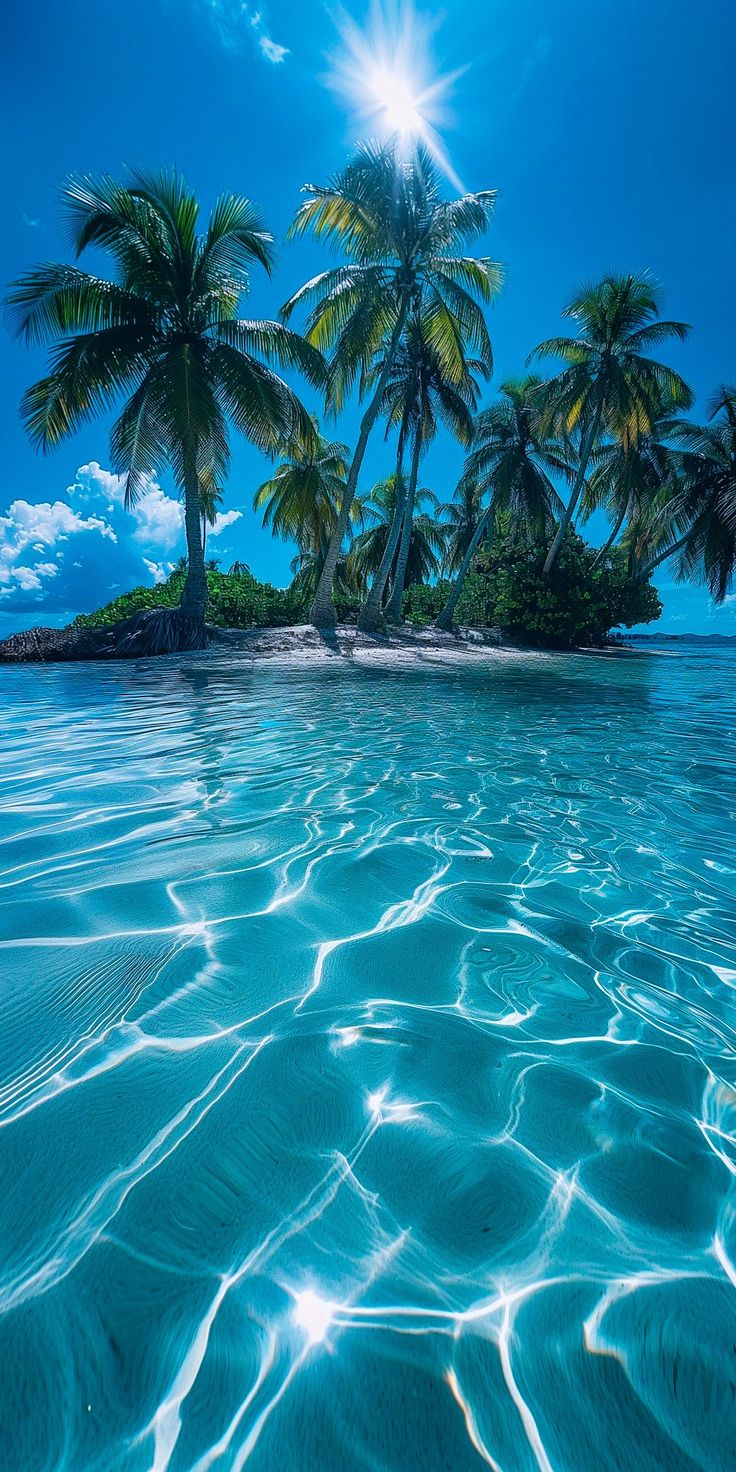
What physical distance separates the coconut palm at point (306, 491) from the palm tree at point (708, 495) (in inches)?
502

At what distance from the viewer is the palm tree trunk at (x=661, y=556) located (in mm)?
21484

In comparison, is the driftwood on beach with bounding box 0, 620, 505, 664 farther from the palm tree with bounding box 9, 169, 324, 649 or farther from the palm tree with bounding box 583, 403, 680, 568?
the palm tree with bounding box 583, 403, 680, 568

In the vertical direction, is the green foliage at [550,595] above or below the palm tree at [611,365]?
below

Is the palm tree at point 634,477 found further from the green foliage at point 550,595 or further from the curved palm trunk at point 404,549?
the curved palm trunk at point 404,549

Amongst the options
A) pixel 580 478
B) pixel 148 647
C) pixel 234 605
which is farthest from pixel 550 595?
pixel 148 647

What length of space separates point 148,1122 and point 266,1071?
0.25 m

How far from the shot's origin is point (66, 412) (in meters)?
10.6

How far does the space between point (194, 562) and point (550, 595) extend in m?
13.7

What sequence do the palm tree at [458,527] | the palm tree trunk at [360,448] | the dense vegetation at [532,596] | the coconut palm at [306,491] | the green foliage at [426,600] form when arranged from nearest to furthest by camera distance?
1. the palm tree trunk at [360,448]
2. the coconut palm at [306,491]
3. the dense vegetation at [532,596]
4. the green foliage at [426,600]
5. the palm tree at [458,527]

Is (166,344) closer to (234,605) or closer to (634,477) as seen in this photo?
(234,605)

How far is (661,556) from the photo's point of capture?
73.7 ft

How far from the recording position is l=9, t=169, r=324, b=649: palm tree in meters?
10.2

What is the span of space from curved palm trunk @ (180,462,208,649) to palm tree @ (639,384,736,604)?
1761 centimetres

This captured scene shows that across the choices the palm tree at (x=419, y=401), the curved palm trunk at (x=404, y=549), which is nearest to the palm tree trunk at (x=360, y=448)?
the palm tree at (x=419, y=401)
